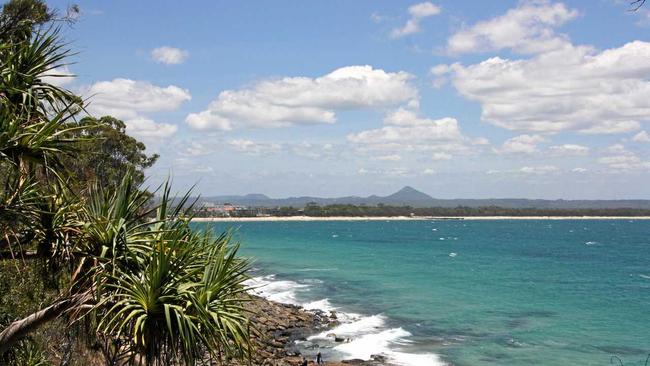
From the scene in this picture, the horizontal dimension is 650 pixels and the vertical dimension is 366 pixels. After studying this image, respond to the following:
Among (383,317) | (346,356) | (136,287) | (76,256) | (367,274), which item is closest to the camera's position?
(136,287)

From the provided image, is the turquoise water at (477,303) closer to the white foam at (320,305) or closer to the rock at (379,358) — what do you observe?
the white foam at (320,305)

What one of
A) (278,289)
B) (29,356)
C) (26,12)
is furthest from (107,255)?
(278,289)

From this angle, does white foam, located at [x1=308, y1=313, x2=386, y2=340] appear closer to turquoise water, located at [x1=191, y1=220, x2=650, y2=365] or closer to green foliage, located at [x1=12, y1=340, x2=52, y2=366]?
turquoise water, located at [x1=191, y1=220, x2=650, y2=365]

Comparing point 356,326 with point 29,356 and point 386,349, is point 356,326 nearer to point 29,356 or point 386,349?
point 386,349

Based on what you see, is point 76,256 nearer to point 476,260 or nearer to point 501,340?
point 501,340

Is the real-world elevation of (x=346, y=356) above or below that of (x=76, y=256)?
below

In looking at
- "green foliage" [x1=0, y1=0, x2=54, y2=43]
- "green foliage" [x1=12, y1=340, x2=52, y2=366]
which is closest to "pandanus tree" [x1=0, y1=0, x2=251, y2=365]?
"green foliage" [x1=12, y1=340, x2=52, y2=366]

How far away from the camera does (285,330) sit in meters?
30.5

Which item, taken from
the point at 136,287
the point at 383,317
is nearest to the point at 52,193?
the point at 136,287

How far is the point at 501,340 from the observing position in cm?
2944

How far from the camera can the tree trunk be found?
281 inches

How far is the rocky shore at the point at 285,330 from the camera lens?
77.8 feet

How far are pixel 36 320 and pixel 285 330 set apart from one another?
948 inches

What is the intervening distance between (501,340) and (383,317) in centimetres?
771
